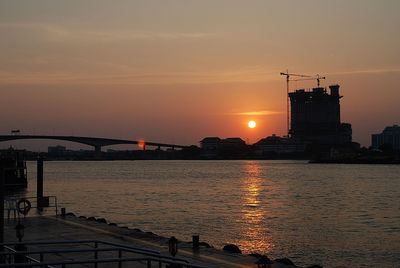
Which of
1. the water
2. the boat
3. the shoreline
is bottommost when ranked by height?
the water

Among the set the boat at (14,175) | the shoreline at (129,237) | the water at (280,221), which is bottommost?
the water at (280,221)

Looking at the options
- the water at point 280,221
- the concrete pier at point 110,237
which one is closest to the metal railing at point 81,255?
the concrete pier at point 110,237

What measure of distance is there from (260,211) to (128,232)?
2239cm

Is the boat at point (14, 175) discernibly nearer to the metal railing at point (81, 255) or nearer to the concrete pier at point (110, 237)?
the concrete pier at point (110, 237)

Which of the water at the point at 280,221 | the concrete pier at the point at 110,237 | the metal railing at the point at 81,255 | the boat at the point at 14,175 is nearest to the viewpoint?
the metal railing at the point at 81,255

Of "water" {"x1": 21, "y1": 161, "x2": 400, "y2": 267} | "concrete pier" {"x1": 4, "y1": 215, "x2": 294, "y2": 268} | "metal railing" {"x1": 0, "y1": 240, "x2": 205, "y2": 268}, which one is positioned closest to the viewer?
"metal railing" {"x1": 0, "y1": 240, "x2": 205, "y2": 268}

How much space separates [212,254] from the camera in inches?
748

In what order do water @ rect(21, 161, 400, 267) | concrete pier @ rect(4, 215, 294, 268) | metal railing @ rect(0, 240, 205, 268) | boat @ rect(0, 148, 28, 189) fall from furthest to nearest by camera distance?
boat @ rect(0, 148, 28, 189) → water @ rect(21, 161, 400, 267) → concrete pier @ rect(4, 215, 294, 268) → metal railing @ rect(0, 240, 205, 268)

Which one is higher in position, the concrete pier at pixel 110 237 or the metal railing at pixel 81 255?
the metal railing at pixel 81 255

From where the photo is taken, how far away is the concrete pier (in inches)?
707

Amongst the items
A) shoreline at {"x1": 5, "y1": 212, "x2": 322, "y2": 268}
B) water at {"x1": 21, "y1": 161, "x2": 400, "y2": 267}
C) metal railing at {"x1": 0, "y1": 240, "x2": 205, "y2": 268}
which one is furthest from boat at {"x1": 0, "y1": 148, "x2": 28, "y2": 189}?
metal railing at {"x1": 0, "y1": 240, "x2": 205, "y2": 268}

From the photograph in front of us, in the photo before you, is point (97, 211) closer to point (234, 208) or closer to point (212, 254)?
point (234, 208)

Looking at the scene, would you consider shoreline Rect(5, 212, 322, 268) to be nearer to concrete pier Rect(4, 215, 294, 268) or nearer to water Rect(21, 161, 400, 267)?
concrete pier Rect(4, 215, 294, 268)

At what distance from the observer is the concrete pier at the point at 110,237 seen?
59.0ft
